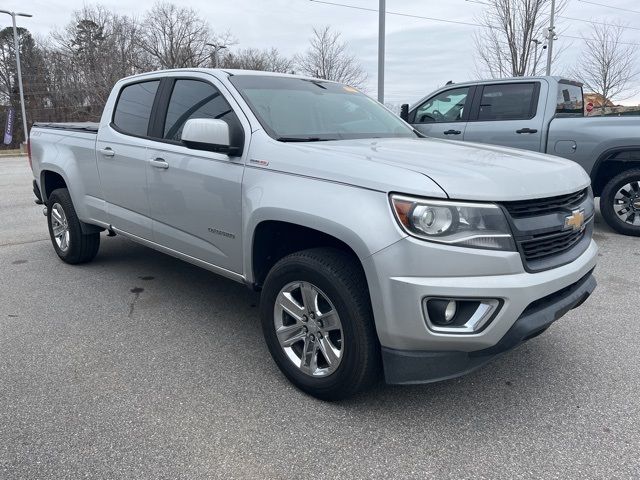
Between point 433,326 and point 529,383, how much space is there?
42.0 inches

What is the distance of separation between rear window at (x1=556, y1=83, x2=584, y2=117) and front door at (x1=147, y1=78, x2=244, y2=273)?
530 centimetres

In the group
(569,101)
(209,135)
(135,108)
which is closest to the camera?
(209,135)

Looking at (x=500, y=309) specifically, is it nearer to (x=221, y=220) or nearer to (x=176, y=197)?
(x=221, y=220)

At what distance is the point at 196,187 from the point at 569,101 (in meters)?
6.12

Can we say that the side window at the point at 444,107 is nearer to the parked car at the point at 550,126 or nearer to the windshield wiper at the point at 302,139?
the parked car at the point at 550,126

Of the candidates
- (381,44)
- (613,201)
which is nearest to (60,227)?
(613,201)

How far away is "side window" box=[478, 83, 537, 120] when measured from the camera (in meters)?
7.20

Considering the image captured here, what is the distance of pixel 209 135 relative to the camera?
10.5ft

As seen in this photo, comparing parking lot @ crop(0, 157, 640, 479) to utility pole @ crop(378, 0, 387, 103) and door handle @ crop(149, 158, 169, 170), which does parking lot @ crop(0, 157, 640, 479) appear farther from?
utility pole @ crop(378, 0, 387, 103)

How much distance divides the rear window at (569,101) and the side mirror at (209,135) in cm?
556

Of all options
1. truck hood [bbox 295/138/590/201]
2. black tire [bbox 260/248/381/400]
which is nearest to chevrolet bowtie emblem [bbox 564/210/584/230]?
truck hood [bbox 295/138/590/201]

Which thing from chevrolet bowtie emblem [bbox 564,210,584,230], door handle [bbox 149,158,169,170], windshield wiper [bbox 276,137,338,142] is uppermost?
windshield wiper [bbox 276,137,338,142]

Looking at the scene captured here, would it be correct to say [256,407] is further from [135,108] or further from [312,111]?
[135,108]

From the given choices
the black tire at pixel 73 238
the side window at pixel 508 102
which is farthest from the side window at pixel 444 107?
the black tire at pixel 73 238
